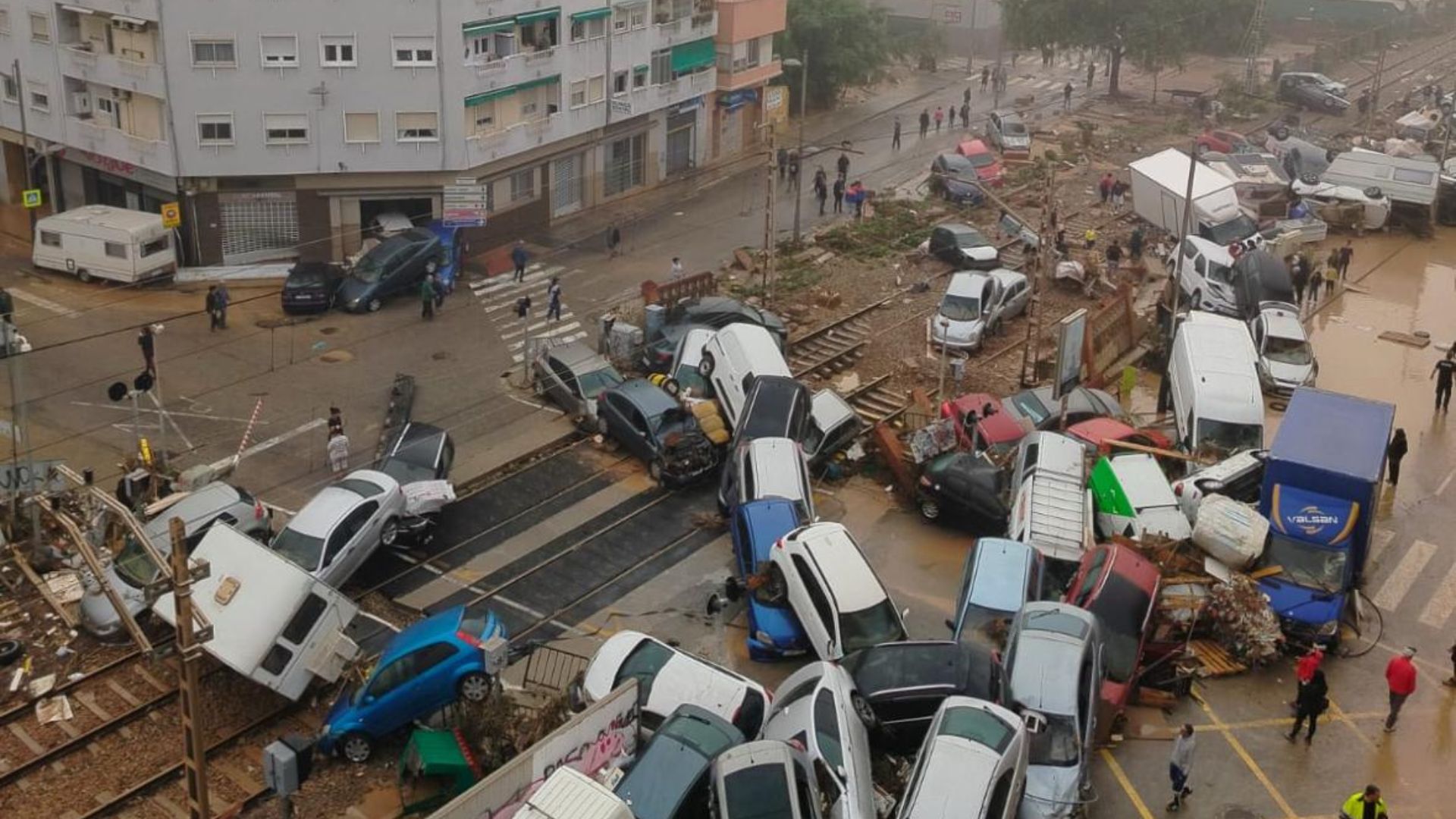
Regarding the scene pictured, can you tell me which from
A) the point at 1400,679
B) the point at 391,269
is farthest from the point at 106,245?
the point at 1400,679

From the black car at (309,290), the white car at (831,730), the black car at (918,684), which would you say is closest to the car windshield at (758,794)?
the white car at (831,730)

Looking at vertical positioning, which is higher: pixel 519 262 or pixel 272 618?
pixel 272 618

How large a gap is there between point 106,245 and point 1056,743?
91.1ft

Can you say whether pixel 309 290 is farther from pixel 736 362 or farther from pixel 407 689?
pixel 407 689

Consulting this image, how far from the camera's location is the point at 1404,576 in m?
24.0

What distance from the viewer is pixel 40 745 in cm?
1916

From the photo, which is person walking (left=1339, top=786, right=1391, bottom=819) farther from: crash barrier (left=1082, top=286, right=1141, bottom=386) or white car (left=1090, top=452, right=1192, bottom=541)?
crash barrier (left=1082, top=286, right=1141, bottom=386)

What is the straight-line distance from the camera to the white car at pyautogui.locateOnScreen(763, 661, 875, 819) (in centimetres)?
1655

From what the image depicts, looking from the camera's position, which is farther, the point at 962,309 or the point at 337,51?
the point at 337,51

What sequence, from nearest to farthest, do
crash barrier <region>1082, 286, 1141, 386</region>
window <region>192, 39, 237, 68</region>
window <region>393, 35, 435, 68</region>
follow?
crash barrier <region>1082, 286, 1141, 386</region> < window <region>192, 39, 237, 68</region> < window <region>393, 35, 435, 68</region>

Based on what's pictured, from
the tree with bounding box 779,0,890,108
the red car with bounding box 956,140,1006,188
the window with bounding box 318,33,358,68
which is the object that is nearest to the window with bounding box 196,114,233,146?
the window with bounding box 318,33,358,68

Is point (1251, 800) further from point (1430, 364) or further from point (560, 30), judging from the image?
point (560, 30)

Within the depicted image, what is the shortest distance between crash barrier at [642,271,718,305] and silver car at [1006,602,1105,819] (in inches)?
622

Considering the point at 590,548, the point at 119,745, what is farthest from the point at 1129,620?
the point at 119,745
